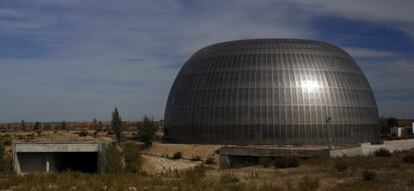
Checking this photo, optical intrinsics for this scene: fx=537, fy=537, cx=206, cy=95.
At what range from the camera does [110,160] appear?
4888 centimetres

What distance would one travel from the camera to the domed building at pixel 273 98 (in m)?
70.7

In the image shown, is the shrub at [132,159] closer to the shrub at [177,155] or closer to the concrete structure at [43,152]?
the concrete structure at [43,152]

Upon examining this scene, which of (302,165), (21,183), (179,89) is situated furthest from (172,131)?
(21,183)

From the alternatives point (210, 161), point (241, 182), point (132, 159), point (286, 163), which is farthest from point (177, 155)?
point (241, 182)

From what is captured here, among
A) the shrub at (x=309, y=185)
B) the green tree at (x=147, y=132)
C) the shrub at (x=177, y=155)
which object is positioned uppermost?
the green tree at (x=147, y=132)

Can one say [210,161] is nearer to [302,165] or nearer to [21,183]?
[302,165]

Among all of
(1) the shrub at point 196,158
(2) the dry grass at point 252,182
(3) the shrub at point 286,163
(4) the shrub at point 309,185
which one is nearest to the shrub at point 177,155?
(1) the shrub at point 196,158

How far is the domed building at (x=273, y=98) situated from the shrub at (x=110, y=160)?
24.0 metres

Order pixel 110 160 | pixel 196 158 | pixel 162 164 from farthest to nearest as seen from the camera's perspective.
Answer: pixel 196 158, pixel 162 164, pixel 110 160

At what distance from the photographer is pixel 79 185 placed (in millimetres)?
24875

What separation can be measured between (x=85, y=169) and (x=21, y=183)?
36105 millimetres

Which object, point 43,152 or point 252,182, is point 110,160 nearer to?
point 43,152

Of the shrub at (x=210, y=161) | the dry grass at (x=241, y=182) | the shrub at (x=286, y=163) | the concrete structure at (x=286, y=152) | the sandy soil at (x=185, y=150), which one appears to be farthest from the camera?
the sandy soil at (x=185, y=150)

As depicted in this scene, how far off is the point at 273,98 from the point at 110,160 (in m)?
28.9
